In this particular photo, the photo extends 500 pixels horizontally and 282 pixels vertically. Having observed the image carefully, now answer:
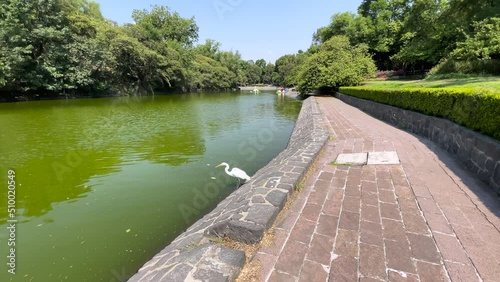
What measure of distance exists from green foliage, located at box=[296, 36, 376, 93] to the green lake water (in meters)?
15.1

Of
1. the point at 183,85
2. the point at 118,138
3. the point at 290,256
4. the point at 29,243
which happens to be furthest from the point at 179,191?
the point at 183,85

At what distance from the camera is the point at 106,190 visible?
180 inches

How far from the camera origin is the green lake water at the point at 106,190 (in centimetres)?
287

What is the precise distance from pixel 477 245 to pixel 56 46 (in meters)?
28.8

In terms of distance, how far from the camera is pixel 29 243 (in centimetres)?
308

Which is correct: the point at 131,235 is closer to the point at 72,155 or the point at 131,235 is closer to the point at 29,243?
the point at 29,243

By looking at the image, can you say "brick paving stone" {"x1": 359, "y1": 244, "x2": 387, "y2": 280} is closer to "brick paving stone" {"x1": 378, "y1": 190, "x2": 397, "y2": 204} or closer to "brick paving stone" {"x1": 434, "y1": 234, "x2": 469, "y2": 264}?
"brick paving stone" {"x1": 434, "y1": 234, "x2": 469, "y2": 264}

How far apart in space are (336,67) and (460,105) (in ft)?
62.0

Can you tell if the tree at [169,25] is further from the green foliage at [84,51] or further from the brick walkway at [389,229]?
the brick walkway at [389,229]

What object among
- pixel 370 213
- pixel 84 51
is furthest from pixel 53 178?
pixel 84 51

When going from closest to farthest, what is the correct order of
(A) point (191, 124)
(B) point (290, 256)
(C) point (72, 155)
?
(B) point (290, 256) → (C) point (72, 155) → (A) point (191, 124)

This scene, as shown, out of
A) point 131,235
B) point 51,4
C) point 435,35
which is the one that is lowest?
point 131,235

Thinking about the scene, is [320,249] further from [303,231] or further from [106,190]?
[106,190]

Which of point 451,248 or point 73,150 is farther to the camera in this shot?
point 73,150
